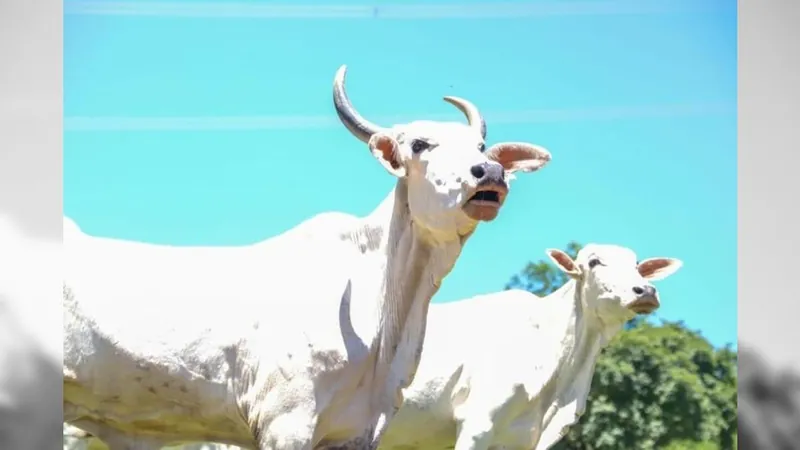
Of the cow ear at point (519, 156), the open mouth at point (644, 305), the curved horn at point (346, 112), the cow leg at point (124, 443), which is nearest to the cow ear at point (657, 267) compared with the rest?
the open mouth at point (644, 305)

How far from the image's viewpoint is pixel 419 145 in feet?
27.5

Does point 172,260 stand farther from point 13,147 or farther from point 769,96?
point 769,96

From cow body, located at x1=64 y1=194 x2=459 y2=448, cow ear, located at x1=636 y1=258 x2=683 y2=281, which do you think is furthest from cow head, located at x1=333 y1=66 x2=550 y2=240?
cow ear, located at x1=636 y1=258 x2=683 y2=281

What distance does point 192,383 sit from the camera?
8531mm

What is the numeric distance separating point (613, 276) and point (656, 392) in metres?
3.56

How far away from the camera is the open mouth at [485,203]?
806cm

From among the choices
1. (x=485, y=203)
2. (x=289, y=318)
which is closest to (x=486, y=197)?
(x=485, y=203)

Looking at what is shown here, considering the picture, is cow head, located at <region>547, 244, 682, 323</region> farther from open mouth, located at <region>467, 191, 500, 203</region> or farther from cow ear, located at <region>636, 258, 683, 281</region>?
open mouth, located at <region>467, 191, 500, 203</region>

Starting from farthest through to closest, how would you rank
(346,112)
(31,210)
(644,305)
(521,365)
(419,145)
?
(521,365) < (644,305) < (346,112) < (419,145) < (31,210)

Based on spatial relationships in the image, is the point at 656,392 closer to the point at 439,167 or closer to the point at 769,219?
the point at 769,219

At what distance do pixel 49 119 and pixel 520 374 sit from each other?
5.03 meters

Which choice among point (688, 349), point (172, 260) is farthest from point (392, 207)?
point (688, 349)

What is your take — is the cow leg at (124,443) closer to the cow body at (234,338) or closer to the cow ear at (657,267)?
the cow body at (234,338)

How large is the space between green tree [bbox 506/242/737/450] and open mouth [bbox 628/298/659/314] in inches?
124
